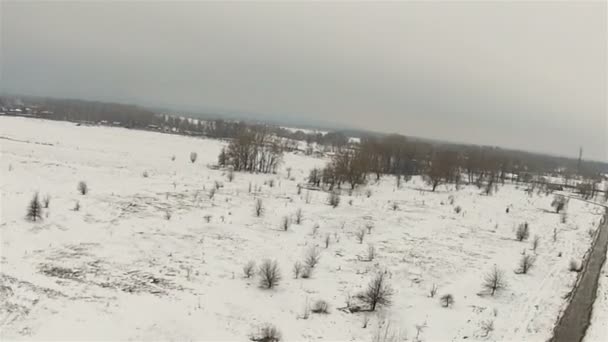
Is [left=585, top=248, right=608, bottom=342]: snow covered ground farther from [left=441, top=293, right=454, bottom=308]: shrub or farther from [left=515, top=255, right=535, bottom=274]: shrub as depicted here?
[left=441, top=293, right=454, bottom=308]: shrub

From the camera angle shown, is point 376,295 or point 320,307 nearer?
point 320,307

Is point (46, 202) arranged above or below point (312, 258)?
A: above

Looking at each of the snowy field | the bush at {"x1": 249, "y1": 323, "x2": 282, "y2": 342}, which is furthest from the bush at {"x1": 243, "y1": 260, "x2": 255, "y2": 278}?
the bush at {"x1": 249, "y1": 323, "x2": 282, "y2": 342}

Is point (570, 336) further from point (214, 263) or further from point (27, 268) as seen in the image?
point (27, 268)

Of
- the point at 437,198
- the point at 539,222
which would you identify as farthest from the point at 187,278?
the point at 437,198

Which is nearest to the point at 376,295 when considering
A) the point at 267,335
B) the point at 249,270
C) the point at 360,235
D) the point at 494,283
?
the point at 267,335

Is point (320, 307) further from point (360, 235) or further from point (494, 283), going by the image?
point (360, 235)
